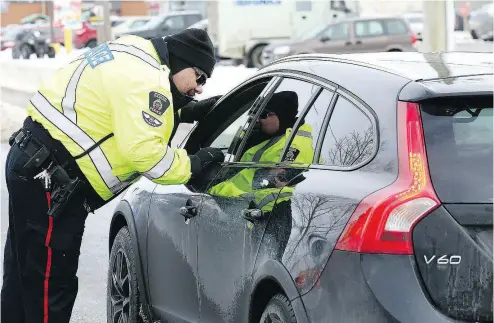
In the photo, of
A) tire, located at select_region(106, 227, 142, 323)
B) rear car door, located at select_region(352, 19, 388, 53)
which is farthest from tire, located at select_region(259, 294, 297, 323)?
rear car door, located at select_region(352, 19, 388, 53)

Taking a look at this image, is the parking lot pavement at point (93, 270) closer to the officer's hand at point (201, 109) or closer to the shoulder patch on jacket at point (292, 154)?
the officer's hand at point (201, 109)

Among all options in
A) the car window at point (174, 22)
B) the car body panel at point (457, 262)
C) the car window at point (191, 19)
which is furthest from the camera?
the car window at point (191, 19)

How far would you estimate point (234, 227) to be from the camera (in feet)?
14.2

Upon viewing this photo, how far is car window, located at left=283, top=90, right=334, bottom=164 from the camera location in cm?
410

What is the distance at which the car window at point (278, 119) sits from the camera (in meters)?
4.36

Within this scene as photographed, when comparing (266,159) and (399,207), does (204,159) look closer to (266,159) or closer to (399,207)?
(266,159)

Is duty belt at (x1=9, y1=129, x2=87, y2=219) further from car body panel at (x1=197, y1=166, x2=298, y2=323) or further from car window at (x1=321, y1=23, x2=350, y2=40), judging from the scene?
car window at (x1=321, y1=23, x2=350, y2=40)

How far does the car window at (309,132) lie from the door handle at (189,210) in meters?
0.70

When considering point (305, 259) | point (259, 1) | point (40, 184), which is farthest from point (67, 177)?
point (259, 1)

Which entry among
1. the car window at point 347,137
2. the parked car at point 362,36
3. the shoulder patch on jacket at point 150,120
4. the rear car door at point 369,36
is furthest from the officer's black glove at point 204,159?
the rear car door at point 369,36

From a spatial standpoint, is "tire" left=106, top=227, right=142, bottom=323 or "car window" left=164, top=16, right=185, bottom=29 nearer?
"tire" left=106, top=227, right=142, bottom=323

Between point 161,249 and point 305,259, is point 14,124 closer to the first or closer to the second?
point 161,249

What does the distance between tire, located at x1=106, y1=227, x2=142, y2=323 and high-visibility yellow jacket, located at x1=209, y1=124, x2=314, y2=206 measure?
1.07 meters

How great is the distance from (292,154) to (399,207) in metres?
0.92
